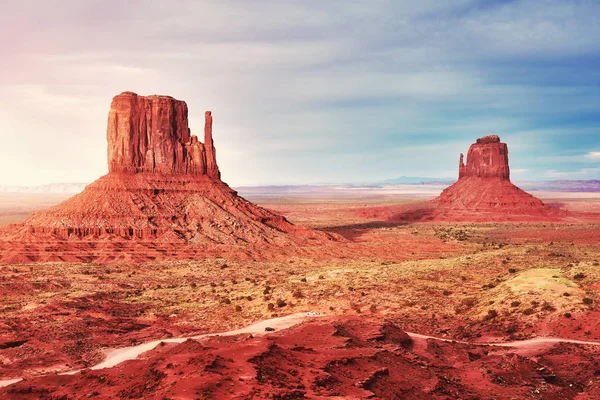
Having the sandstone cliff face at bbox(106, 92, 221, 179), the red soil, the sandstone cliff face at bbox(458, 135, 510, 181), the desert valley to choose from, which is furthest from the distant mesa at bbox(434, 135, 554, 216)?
the red soil

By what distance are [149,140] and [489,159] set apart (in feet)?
353

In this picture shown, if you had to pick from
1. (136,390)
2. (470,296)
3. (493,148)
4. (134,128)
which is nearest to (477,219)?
(493,148)

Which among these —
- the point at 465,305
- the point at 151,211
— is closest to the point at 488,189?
the point at 151,211

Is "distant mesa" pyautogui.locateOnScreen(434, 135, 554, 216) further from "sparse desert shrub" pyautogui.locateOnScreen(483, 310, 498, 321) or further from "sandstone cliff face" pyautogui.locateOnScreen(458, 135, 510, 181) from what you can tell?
"sparse desert shrub" pyautogui.locateOnScreen(483, 310, 498, 321)

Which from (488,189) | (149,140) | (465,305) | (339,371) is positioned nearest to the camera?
(339,371)

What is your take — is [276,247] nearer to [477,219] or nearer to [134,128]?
[134,128]

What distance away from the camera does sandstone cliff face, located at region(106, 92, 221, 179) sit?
88938 millimetres

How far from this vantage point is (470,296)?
43.1 meters

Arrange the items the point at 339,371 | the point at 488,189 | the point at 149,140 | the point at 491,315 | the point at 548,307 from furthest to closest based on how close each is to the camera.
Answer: the point at 488,189 < the point at 149,140 < the point at 491,315 < the point at 548,307 < the point at 339,371

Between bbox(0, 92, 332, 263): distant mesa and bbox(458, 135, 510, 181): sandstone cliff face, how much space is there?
90002mm

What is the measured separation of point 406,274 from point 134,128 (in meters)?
55.9

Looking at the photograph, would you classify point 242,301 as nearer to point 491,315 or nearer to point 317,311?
point 317,311

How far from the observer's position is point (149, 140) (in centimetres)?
9019

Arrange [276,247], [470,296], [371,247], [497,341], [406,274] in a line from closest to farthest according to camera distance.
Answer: [497,341], [470,296], [406,274], [276,247], [371,247]
